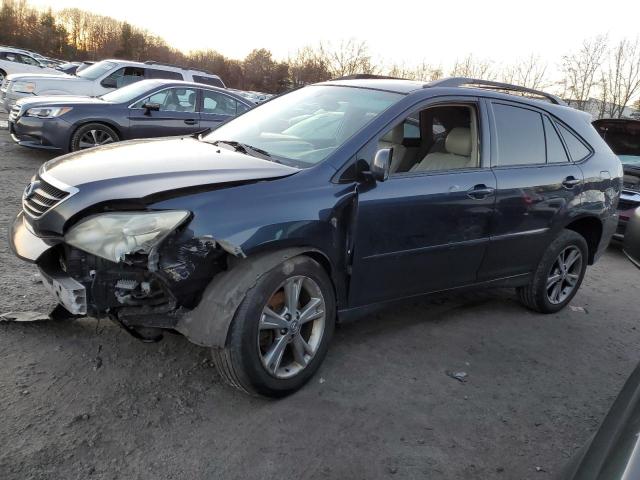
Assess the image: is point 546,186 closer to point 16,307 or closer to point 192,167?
point 192,167

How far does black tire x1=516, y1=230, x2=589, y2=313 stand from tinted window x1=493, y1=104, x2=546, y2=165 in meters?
0.76

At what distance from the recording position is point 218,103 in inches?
384

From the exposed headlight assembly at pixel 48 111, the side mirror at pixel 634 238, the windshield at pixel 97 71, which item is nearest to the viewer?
the side mirror at pixel 634 238

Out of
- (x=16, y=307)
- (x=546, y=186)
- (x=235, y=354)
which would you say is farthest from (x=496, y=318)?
(x=16, y=307)

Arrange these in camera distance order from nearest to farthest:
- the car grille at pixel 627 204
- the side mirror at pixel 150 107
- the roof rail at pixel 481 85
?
the roof rail at pixel 481 85, the car grille at pixel 627 204, the side mirror at pixel 150 107

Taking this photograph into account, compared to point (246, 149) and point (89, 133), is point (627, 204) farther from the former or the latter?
point (89, 133)

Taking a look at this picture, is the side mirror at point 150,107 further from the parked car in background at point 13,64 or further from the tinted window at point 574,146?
the parked car in background at point 13,64

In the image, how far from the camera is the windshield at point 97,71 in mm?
12602

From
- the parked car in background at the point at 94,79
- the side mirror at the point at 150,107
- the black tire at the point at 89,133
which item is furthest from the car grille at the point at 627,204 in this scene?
the parked car in background at the point at 94,79

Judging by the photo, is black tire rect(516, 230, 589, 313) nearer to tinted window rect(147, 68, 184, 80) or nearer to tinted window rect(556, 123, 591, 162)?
tinted window rect(556, 123, 591, 162)

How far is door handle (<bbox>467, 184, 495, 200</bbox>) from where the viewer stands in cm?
373

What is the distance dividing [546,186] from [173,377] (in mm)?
3123

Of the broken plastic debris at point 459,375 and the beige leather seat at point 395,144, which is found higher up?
the beige leather seat at point 395,144

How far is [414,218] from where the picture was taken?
3.43m
